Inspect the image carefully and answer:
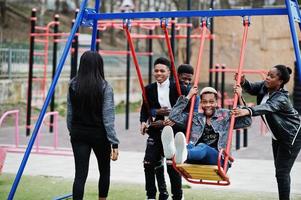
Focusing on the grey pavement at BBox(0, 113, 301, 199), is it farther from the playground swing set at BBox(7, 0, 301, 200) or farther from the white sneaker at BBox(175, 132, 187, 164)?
the white sneaker at BBox(175, 132, 187, 164)

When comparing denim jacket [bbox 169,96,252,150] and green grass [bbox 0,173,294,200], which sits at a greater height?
denim jacket [bbox 169,96,252,150]

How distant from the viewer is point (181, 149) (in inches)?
177

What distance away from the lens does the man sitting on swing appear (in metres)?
4.58

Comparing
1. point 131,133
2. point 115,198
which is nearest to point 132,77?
point 131,133

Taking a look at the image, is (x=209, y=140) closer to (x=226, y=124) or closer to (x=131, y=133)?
(x=226, y=124)

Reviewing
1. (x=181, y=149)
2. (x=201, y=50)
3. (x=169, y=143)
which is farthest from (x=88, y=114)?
(x=201, y=50)

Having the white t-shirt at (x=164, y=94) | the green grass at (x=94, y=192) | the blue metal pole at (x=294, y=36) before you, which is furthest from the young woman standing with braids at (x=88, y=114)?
the blue metal pole at (x=294, y=36)

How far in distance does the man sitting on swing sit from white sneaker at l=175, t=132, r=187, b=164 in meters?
0.03

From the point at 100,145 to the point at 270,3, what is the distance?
74.1 ft

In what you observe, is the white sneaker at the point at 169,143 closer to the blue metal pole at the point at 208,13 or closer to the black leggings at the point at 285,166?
the black leggings at the point at 285,166

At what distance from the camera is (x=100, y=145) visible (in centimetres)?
473

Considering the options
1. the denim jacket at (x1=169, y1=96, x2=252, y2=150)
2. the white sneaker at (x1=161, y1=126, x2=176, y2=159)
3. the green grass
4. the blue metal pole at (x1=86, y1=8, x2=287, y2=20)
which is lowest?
the green grass

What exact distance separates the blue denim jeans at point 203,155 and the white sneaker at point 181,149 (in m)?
0.11

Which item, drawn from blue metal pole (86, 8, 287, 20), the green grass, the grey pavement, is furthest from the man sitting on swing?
the grey pavement
